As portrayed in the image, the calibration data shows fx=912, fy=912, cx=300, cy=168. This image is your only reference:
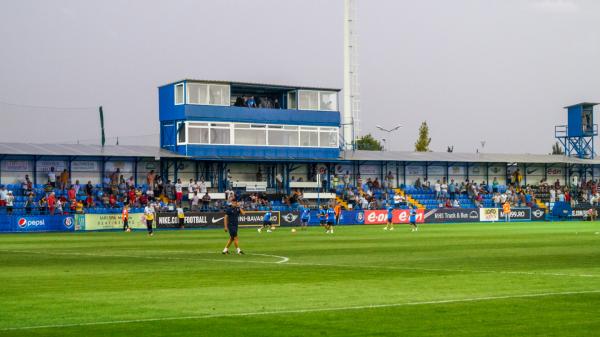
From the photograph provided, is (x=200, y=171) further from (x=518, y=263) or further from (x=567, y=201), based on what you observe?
(x=518, y=263)

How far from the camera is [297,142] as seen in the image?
83938 millimetres

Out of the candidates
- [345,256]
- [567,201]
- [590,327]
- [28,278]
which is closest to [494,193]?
[567,201]

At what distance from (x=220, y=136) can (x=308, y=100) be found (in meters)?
9.95

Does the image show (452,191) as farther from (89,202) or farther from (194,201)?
(89,202)

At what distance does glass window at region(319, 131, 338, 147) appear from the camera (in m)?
85.2

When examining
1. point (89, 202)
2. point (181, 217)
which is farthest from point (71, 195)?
point (181, 217)

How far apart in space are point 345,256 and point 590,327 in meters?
18.6

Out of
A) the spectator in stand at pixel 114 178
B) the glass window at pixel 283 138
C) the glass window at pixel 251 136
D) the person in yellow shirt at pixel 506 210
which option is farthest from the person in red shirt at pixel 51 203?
the person in yellow shirt at pixel 506 210

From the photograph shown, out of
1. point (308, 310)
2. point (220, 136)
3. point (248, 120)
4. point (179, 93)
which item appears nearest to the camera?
point (308, 310)

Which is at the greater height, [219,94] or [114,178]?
[219,94]

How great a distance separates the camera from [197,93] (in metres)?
79.6

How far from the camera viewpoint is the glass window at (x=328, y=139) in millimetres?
85250

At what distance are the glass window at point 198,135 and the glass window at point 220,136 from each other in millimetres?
613

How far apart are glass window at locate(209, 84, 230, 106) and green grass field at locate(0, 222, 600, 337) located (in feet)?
149
